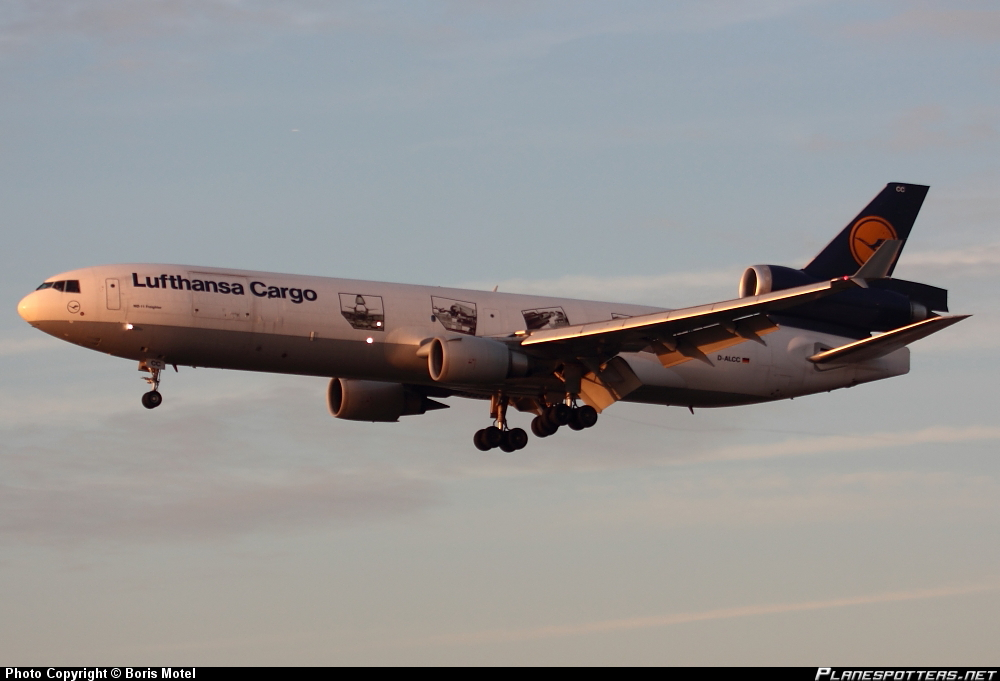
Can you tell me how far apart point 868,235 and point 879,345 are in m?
6.48

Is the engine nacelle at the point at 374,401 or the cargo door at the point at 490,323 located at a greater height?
the cargo door at the point at 490,323

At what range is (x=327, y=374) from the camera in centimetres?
5266

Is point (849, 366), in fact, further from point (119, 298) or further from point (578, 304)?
point (119, 298)

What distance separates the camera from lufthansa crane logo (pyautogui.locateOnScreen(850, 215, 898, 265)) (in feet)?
199

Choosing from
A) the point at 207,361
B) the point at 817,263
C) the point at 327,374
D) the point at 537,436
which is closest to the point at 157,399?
the point at 207,361

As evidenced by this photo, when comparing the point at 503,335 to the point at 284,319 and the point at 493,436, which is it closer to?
the point at 493,436

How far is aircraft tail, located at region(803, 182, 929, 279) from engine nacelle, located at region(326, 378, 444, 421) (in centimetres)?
1579

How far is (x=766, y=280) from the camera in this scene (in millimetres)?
55281

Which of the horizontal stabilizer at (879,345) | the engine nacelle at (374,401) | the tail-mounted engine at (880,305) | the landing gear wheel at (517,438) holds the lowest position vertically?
the landing gear wheel at (517,438)

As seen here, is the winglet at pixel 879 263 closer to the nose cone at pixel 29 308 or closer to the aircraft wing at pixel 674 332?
the aircraft wing at pixel 674 332

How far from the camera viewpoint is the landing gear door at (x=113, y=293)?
5028cm

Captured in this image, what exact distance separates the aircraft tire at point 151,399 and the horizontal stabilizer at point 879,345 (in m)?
23.9

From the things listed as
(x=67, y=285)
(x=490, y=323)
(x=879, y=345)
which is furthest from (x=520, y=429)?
(x=67, y=285)

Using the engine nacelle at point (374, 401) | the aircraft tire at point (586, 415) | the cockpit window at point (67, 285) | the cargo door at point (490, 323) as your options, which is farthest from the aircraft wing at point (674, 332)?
the cockpit window at point (67, 285)
